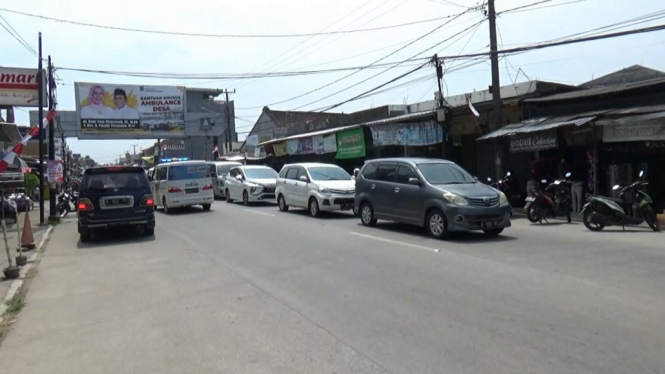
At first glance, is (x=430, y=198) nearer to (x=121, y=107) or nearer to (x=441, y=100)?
(x=441, y=100)

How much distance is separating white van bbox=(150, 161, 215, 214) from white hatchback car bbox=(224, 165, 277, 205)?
249 cm

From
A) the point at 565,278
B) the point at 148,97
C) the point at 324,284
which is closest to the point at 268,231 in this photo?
the point at 324,284

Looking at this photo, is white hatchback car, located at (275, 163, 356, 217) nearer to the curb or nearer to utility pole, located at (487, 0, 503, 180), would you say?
utility pole, located at (487, 0, 503, 180)

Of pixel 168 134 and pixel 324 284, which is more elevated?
pixel 168 134

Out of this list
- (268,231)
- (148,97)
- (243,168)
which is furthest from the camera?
(148,97)

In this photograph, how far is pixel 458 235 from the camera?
13188 mm

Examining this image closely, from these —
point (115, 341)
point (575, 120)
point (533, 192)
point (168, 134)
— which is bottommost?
point (115, 341)

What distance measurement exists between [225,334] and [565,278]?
16.2 feet

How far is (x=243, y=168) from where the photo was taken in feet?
87.5

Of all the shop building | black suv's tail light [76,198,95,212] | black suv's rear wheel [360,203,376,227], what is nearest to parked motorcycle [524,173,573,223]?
the shop building

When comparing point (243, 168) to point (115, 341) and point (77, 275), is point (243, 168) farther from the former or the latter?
point (115, 341)

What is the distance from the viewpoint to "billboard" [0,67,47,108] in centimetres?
2130

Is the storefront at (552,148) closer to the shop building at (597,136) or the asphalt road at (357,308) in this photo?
the shop building at (597,136)

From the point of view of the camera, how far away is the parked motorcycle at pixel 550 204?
15477mm
